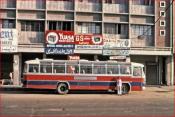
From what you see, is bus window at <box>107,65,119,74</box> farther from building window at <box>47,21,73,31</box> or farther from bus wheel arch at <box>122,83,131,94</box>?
building window at <box>47,21,73,31</box>

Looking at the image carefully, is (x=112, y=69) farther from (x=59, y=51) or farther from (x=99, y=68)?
(x=59, y=51)

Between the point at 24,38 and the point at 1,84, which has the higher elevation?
the point at 24,38

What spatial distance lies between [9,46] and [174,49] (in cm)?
1741

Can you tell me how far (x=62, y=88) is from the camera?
110ft

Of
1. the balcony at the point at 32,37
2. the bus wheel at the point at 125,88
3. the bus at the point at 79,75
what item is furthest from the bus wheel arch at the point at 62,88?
the balcony at the point at 32,37

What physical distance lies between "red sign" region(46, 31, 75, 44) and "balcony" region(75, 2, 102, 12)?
294 cm

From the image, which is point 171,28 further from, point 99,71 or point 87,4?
point 99,71

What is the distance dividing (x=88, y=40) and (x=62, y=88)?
1247 centimetres

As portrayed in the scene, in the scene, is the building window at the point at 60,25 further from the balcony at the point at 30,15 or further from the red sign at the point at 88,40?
the red sign at the point at 88,40

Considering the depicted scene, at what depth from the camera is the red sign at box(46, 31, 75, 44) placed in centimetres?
4453

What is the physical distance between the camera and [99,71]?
112 ft

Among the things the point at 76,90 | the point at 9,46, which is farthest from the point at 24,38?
the point at 76,90

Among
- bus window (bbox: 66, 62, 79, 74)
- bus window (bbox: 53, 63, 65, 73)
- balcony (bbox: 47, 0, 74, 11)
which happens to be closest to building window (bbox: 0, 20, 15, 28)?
balcony (bbox: 47, 0, 74, 11)

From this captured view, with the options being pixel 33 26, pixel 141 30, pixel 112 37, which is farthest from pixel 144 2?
pixel 33 26
